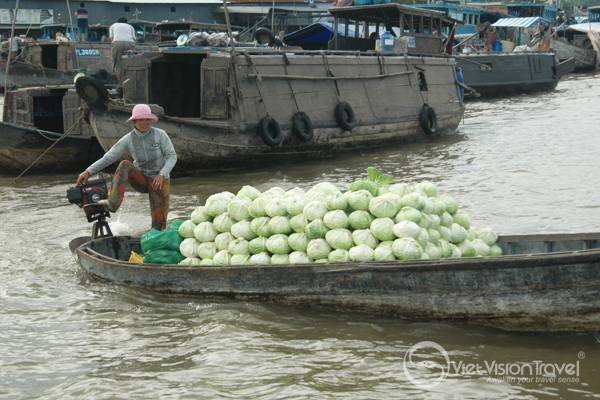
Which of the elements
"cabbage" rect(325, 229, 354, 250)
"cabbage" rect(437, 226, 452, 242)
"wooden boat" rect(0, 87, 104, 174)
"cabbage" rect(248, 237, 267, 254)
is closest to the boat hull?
"wooden boat" rect(0, 87, 104, 174)

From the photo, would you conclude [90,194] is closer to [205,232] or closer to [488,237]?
[205,232]

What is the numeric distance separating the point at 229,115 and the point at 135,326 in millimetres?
6221

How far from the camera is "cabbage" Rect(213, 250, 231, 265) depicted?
5.31 meters

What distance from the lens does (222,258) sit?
17.4 feet

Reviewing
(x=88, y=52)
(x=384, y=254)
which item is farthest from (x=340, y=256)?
(x=88, y=52)

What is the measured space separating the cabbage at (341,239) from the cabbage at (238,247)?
2.66 ft

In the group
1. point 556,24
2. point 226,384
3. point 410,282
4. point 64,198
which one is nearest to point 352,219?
point 410,282

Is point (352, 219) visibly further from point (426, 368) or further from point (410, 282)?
point (426, 368)

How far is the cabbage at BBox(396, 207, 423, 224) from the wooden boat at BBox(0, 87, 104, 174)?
766cm

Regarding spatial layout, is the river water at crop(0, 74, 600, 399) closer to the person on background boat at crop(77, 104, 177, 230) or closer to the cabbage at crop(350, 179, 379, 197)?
the person on background boat at crop(77, 104, 177, 230)

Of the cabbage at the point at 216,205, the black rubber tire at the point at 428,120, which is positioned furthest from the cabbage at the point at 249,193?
the black rubber tire at the point at 428,120

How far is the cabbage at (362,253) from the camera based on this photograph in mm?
4730

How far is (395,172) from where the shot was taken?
11.3 metres

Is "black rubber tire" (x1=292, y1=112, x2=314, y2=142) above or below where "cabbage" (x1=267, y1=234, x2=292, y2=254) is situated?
above
